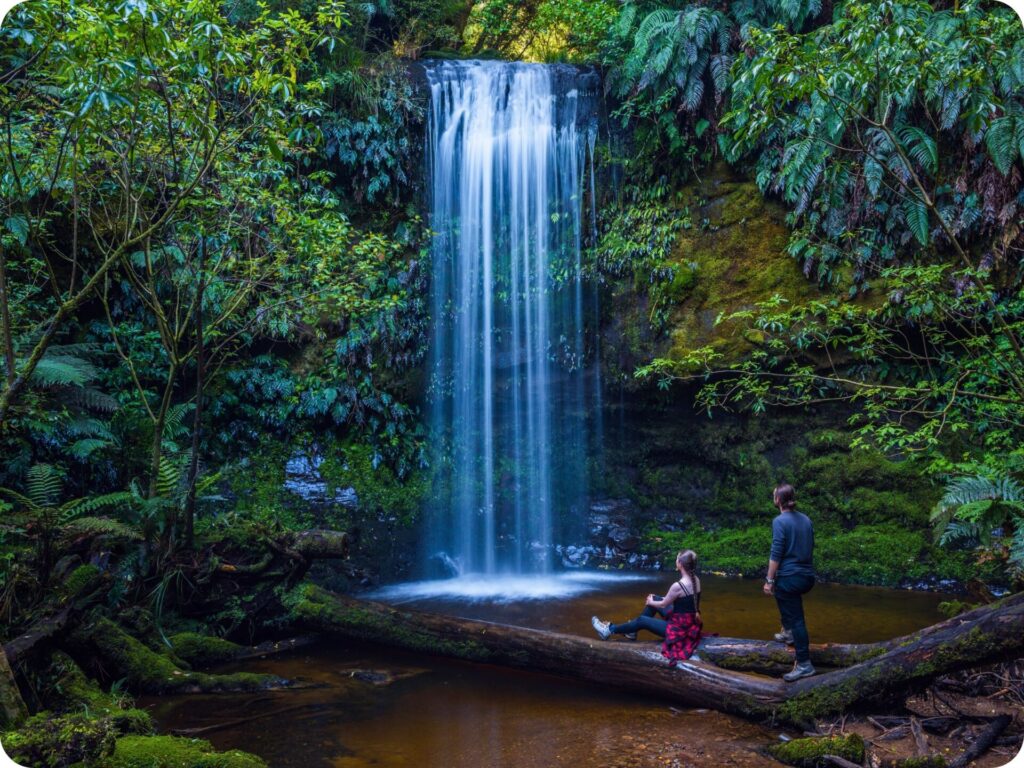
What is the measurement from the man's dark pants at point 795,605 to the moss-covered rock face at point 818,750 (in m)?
0.76

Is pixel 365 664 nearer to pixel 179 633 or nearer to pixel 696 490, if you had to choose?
pixel 179 633

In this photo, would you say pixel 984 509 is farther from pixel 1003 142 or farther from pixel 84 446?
pixel 84 446

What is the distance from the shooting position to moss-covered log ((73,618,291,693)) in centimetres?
501

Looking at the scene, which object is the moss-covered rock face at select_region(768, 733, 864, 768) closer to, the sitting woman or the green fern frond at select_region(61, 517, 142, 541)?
the sitting woman

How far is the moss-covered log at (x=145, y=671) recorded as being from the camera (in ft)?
16.4

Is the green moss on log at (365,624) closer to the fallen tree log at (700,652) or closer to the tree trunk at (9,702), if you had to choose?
the fallen tree log at (700,652)

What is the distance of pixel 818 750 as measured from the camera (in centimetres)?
387

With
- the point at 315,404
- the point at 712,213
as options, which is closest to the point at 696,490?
the point at 712,213

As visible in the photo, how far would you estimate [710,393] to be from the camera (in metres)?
7.07

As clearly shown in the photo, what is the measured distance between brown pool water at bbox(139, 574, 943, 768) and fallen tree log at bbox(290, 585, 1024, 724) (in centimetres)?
14

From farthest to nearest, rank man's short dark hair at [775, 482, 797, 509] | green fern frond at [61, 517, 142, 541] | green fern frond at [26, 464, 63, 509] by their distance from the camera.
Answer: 1. green fern frond at [26, 464, 63, 509]
2. green fern frond at [61, 517, 142, 541]
3. man's short dark hair at [775, 482, 797, 509]

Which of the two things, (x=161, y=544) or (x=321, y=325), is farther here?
(x=321, y=325)

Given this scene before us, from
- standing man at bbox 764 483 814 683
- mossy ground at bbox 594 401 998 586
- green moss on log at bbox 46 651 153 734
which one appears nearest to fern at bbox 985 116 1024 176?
mossy ground at bbox 594 401 998 586

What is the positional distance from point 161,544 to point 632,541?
7.66m
